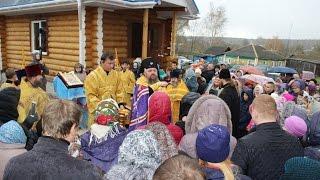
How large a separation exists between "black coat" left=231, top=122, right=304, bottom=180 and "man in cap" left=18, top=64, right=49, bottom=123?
309 cm

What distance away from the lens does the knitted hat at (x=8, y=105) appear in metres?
3.92

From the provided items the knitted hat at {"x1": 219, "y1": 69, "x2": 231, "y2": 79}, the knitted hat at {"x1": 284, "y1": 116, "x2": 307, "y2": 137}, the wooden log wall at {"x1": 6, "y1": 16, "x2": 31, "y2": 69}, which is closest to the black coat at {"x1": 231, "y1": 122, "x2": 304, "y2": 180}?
the knitted hat at {"x1": 284, "y1": 116, "x2": 307, "y2": 137}

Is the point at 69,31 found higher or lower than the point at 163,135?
higher

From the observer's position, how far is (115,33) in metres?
12.1

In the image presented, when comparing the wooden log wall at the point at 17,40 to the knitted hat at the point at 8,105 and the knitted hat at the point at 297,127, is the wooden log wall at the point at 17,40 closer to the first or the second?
the knitted hat at the point at 8,105

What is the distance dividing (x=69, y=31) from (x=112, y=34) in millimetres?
1571

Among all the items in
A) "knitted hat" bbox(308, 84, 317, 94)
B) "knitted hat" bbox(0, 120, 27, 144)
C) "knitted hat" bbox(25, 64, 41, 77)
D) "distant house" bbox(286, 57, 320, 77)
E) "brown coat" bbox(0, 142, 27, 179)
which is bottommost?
"distant house" bbox(286, 57, 320, 77)

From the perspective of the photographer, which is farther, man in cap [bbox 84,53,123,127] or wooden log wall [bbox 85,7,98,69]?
wooden log wall [bbox 85,7,98,69]

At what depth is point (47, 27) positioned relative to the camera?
13.3m

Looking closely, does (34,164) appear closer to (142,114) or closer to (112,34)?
(142,114)

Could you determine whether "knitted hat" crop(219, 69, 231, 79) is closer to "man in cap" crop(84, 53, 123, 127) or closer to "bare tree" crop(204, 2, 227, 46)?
"man in cap" crop(84, 53, 123, 127)

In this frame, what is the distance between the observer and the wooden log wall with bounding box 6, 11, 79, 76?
474 inches

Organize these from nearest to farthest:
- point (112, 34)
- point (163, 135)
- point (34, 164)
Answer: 1. point (34, 164)
2. point (163, 135)
3. point (112, 34)

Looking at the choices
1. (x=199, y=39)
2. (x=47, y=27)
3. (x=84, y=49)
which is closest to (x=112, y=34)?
(x=84, y=49)
